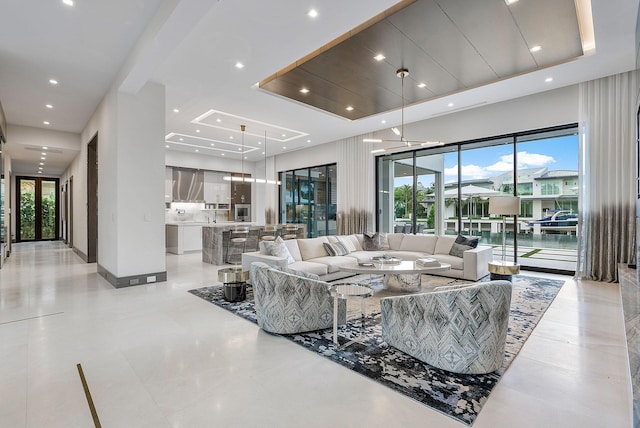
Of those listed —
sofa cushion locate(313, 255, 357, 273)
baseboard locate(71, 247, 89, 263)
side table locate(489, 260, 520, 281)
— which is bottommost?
baseboard locate(71, 247, 89, 263)

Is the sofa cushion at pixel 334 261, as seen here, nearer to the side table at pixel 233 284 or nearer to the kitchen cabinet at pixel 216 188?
the side table at pixel 233 284

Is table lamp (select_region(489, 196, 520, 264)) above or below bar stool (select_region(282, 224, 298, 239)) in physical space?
above

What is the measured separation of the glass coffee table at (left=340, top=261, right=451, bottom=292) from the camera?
412 cm

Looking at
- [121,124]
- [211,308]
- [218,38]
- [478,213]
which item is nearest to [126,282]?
[211,308]

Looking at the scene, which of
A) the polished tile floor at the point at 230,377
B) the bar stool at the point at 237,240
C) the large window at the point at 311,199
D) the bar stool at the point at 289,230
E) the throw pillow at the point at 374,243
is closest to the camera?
the polished tile floor at the point at 230,377

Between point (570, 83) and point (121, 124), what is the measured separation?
304 inches

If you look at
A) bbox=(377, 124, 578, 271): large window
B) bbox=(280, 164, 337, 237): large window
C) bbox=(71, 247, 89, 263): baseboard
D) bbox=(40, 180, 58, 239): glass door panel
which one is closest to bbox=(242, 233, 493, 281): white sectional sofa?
bbox=(377, 124, 578, 271): large window

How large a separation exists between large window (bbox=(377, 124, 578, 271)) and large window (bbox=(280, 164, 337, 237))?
216 cm

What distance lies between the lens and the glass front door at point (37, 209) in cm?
1252

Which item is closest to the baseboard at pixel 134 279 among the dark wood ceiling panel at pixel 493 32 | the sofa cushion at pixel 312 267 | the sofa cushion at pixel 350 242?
the sofa cushion at pixel 312 267

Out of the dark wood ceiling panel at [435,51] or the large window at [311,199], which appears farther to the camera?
the large window at [311,199]

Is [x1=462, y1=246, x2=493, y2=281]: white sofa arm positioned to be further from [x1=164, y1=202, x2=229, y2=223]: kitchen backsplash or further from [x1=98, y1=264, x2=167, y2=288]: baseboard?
[x1=164, y1=202, x2=229, y2=223]: kitchen backsplash

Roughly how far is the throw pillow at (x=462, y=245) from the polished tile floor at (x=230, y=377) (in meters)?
1.91

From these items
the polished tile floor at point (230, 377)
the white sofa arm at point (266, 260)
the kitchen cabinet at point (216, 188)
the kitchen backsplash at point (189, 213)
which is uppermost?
the kitchen cabinet at point (216, 188)
